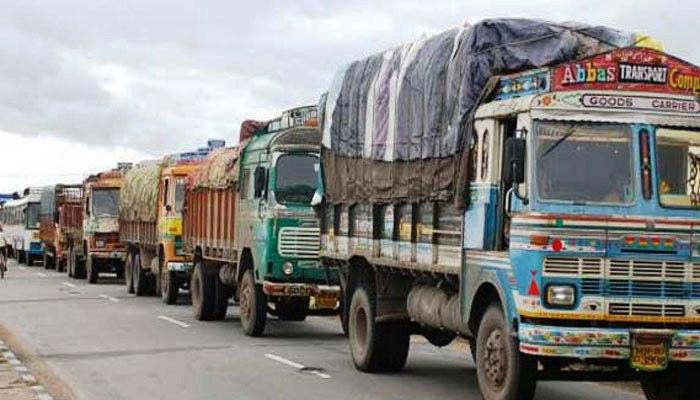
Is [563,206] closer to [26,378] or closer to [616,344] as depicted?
[616,344]

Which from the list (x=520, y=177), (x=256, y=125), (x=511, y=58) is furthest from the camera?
(x=256, y=125)

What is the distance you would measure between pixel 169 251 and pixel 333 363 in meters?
11.6

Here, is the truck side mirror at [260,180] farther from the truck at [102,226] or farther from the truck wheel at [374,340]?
the truck at [102,226]

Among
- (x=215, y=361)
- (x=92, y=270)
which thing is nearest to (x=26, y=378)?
(x=215, y=361)

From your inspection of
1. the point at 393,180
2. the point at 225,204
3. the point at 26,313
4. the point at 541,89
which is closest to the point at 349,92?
the point at 393,180

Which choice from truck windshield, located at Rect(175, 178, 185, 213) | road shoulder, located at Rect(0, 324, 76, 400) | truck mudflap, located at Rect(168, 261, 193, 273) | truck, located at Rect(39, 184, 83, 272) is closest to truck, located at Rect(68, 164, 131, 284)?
truck, located at Rect(39, 184, 83, 272)

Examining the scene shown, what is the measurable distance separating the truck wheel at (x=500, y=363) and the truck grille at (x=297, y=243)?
279 inches

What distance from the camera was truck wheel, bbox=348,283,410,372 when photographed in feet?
47.4

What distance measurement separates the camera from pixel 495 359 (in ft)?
35.2

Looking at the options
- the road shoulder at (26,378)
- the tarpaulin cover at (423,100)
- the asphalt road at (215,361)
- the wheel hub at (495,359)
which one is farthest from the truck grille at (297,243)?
the wheel hub at (495,359)

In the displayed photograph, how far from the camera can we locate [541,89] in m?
10.4

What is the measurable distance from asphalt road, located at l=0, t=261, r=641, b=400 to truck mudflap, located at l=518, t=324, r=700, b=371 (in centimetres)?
285

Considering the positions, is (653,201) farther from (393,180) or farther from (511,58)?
(393,180)

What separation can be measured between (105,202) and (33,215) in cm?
1773
